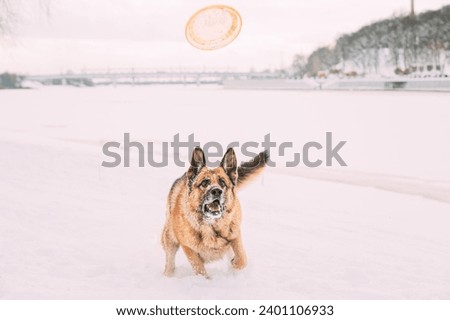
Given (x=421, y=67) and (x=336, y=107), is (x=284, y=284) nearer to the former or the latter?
(x=336, y=107)

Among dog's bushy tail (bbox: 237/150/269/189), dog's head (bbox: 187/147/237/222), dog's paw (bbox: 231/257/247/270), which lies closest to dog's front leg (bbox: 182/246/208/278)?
dog's paw (bbox: 231/257/247/270)

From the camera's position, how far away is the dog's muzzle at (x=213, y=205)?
174 inches

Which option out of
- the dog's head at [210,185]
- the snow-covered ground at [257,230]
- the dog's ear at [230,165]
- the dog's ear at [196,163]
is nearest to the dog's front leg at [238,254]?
the snow-covered ground at [257,230]

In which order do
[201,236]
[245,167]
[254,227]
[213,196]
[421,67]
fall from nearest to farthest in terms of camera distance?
[213,196]
[201,236]
[245,167]
[254,227]
[421,67]

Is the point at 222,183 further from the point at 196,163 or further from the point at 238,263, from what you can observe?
the point at 238,263

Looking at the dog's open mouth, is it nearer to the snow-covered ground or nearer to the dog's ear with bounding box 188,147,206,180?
the dog's ear with bounding box 188,147,206,180

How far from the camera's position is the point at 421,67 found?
2881 inches

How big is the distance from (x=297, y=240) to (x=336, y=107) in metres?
32.5

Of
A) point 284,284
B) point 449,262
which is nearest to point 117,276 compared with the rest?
point 284,284

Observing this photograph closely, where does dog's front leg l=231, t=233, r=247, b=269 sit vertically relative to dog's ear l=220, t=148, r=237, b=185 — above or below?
below

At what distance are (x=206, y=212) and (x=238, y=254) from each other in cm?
78

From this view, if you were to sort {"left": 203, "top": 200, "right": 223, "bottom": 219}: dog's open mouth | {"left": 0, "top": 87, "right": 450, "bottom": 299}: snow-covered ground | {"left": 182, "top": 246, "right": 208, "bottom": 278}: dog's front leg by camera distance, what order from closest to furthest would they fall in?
1. {"left": 203, "top": 200, "right": 223, "bottom": 219}: dog's open mouth
2. {"left": 182, "top": 246, "right": 208, "bottom": 278}: dog's front leg
3. {"left": 0, "top": 87, "right": 450, "bottom": 299}: snow-covered ground

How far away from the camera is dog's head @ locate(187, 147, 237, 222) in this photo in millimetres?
4410

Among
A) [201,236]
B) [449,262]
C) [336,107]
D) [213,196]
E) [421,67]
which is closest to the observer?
[213,196]
